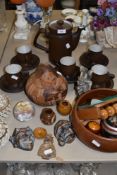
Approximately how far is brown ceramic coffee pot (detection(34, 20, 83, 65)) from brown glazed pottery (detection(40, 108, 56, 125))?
11.5 inches

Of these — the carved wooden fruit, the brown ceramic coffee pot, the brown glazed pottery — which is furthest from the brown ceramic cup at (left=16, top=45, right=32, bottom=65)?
the brown glazed pottery

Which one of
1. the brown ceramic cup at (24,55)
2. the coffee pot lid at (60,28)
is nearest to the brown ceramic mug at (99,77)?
the coffee pot lid at (60,28)

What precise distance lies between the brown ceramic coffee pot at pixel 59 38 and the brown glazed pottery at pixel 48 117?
0.29 meters

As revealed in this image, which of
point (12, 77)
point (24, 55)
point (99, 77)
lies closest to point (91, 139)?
point (99, 77)

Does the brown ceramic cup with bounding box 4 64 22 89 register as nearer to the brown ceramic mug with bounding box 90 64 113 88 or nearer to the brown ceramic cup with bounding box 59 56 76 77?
the brown ceramic cup with bounding box 59 56 76 77

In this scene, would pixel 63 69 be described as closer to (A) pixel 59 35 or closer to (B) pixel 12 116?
(A) pixel 59 35

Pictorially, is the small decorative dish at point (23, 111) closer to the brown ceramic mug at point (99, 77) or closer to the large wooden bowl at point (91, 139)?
the large wooden bowl at point (91, 139)

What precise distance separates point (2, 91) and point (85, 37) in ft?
1.84

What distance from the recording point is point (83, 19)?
146cm

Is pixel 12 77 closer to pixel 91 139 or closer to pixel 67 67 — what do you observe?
pixel 67 67

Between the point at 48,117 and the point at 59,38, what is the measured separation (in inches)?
13.8

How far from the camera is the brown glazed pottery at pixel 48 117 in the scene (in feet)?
3.21

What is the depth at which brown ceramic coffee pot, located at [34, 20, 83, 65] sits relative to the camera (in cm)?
115

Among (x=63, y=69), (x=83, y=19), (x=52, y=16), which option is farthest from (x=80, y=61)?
(x=52, y=16)
